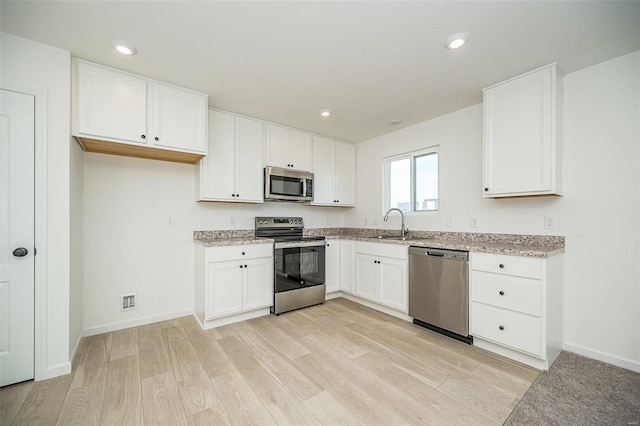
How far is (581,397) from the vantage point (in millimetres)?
1741

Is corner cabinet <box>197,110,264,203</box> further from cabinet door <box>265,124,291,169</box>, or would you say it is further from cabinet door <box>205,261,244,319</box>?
cabinet door <box>205,261,244,319</box>

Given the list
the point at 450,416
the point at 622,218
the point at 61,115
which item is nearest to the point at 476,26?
the point at 622,218

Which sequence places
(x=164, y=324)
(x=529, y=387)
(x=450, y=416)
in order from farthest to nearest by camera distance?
(x=164, y=324) < (x=529, y=387) < (x=450, y=416)

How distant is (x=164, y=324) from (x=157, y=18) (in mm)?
2850

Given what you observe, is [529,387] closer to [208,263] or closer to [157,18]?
[208,263]

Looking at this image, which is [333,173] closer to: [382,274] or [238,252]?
[382,274]

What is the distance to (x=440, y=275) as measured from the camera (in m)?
2.66

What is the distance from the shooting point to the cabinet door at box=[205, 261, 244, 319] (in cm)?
278

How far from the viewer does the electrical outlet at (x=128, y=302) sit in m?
2.79

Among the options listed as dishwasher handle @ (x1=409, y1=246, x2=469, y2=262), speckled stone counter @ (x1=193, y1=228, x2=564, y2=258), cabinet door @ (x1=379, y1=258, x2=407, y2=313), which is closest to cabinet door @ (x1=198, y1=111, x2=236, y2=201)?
speckled stone counter @ (x1=193, y1=228, x2=564, y2=258)

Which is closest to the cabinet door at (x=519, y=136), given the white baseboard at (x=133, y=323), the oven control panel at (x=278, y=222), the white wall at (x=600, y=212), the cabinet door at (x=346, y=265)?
the white wall at (x=600, y=212)

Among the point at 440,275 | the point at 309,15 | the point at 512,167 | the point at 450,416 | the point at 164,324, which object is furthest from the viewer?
the point at 164,324

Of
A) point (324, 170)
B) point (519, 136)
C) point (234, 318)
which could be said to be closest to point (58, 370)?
point (234, 318)

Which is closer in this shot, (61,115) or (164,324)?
(61,115)
